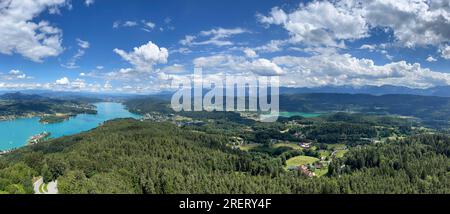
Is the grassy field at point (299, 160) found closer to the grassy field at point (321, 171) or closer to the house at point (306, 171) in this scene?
the house at point (306, 171)

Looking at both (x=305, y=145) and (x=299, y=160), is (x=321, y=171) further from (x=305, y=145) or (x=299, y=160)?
(x=305, y=145)

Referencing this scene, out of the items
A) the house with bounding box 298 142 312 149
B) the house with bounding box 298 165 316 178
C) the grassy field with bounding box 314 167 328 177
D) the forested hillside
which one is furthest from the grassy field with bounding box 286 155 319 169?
the house with bounding box 298 142 312 149

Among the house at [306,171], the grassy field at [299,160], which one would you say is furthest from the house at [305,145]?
the house at [306,171]

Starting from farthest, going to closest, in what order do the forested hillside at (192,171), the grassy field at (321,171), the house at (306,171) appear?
the grassy field at (321,171), the house at (306,171), the forested hillside at (192,171)

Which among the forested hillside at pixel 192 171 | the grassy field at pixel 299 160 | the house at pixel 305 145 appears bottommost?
the house at pixel 305 145

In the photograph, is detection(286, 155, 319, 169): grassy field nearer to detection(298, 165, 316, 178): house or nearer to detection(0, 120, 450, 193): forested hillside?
detection(0, 120, 450, 193): forested hillside
